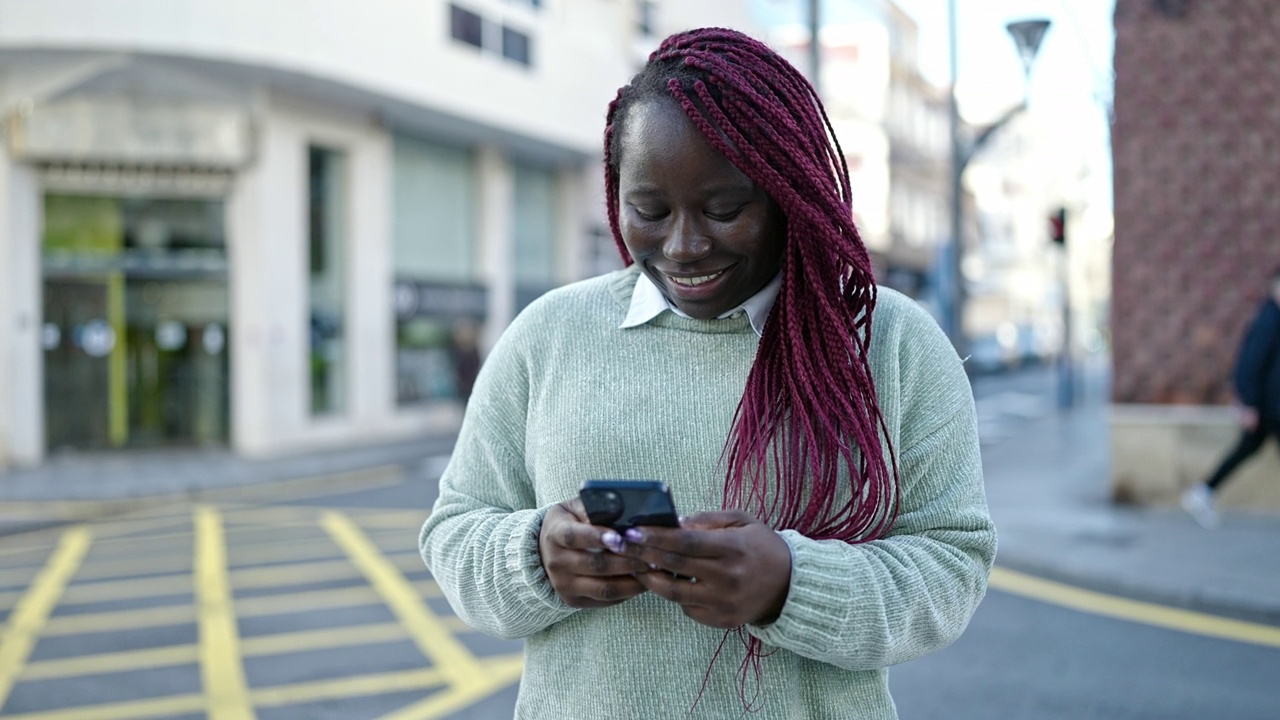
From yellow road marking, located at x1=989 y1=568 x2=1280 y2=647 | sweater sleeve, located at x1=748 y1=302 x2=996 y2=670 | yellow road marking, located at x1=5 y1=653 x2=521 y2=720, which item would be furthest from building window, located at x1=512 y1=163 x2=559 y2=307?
sweater sleeve, located at x1=748 y1=302 x2=996 y2=670

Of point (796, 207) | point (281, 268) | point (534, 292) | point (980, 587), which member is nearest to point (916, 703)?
point (980, 587)

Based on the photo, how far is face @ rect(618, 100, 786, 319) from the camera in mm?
1415

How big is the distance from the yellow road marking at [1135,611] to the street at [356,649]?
2cm

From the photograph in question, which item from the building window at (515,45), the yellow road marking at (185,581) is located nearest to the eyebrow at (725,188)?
the yellow road marking at (185,581)

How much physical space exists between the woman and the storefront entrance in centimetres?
1499

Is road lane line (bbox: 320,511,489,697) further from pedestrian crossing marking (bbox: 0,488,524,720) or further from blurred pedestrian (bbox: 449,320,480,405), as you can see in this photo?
blurred pedestrian (bbox: 449,320,480,405)

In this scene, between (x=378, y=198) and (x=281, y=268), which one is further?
(x=378, y=198)

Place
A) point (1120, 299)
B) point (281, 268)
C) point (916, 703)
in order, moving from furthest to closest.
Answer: point (281, 268) → point (1120, 299) → point (916, 703)

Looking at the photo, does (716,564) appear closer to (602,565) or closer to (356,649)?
(602,565)

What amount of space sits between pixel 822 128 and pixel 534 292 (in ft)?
64.9

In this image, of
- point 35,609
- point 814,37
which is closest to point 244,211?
point 814,37

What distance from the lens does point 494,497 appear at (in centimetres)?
165

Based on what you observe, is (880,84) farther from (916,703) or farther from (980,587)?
(980,587)

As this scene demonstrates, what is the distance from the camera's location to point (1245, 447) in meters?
8.41
